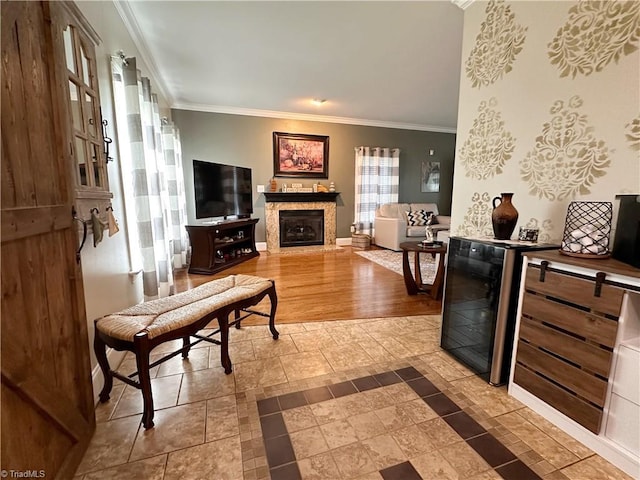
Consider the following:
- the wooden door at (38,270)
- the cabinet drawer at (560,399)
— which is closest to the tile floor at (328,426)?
the cabinet drawer at (560,399)

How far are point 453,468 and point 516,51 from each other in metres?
2.28

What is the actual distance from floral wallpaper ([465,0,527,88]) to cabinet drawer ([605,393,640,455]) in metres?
1.86

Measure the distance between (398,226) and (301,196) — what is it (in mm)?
1968

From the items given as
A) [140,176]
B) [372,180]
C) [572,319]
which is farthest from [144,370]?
[372,180]

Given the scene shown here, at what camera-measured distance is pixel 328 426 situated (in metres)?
1.39

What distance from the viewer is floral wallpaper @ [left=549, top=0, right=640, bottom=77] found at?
129cm

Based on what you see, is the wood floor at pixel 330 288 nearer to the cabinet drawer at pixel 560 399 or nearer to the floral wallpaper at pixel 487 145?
the cabinet drawer at pixel 560 399

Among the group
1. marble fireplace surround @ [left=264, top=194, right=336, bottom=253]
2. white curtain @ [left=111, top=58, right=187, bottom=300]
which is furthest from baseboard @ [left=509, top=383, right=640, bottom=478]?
marble fireplace surround @ [left=264, top=194, right=336, bottom=253]

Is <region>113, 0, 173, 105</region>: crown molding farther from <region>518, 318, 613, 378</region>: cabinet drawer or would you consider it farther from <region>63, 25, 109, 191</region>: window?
<region>518, 318, 613, 378</region>: cabinet drawer

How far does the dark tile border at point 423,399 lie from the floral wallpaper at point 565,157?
1311mm

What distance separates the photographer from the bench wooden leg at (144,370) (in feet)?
4.34

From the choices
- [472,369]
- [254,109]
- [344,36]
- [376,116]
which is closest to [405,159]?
[376,116]

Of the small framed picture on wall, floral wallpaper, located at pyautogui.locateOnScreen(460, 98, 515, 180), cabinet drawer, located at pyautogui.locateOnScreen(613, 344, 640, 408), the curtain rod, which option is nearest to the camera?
cabinet drawer, located at pyautogui.locateOnScreen(613, 344, 640, 408)

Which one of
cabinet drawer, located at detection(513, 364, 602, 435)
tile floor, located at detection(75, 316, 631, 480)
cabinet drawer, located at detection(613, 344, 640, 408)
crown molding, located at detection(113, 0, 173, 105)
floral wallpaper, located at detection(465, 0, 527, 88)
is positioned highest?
crown molding, located at detection(113, 0, 173, 105)
